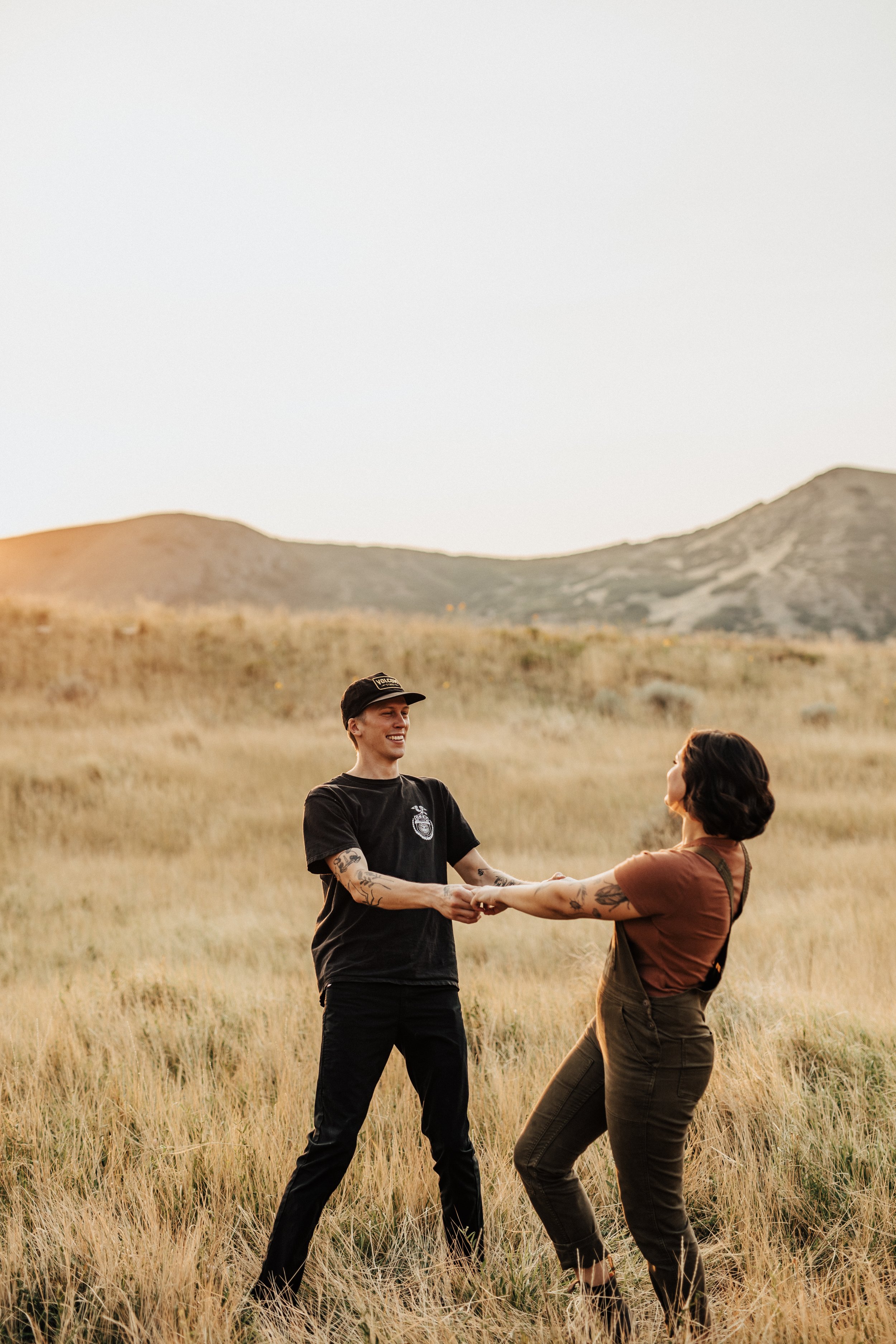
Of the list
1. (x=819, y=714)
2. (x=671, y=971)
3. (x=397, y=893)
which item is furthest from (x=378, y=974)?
(x=819, y=714)

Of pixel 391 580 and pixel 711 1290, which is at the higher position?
pixel 391 580

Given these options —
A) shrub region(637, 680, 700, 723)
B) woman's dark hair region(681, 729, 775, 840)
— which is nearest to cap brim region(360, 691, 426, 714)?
woman's dark hair region(681, 729, 775, 840)

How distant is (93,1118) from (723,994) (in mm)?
4074

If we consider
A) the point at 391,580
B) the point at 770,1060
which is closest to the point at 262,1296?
the point at 770,1060

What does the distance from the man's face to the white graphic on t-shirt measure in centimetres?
25

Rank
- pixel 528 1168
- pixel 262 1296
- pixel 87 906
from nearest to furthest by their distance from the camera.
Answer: pixel 528 1168 < pixel 262 1296 < pixel 87 906

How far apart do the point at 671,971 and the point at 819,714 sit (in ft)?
62.0

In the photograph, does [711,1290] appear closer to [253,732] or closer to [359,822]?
[359,822]

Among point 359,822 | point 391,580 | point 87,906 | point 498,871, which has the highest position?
point 391,580

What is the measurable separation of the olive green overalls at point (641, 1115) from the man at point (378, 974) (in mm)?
560

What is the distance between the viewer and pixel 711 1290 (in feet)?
10.9

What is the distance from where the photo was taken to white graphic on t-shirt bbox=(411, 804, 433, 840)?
11.6 ft

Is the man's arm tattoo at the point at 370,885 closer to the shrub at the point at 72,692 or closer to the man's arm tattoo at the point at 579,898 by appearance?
the man's arm tattoo at the point at 579,898

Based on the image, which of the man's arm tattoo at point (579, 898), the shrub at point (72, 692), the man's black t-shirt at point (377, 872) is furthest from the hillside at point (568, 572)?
the man's arm tattoo at point (579, 898)
